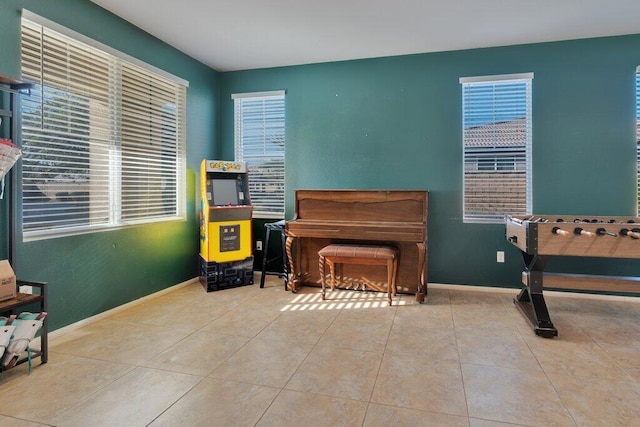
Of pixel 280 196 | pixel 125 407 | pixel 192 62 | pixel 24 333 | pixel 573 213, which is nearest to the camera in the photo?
pixel 125 407

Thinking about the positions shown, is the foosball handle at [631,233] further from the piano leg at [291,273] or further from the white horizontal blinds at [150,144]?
the white horizontal blinds at [150,144]

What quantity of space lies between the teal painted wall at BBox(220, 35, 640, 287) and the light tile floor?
89 cm

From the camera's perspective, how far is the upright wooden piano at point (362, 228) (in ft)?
11.8

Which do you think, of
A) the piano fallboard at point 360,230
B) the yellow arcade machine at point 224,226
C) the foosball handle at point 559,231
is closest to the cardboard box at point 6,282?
the yellow arcade machine at point 224,226

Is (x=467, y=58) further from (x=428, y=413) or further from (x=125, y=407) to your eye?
(x=125, y=407)

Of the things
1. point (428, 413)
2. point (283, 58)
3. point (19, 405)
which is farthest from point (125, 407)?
point (283, 58)

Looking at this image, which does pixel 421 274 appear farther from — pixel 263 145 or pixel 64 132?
pixel 64 132

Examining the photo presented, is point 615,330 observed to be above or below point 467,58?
below

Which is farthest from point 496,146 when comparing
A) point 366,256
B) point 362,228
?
point 366,256

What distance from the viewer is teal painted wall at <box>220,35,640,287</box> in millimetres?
3596

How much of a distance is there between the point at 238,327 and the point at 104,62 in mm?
2546

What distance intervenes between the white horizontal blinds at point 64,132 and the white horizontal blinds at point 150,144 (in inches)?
8.0

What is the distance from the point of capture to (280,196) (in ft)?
15.0

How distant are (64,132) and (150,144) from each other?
3.09ft
